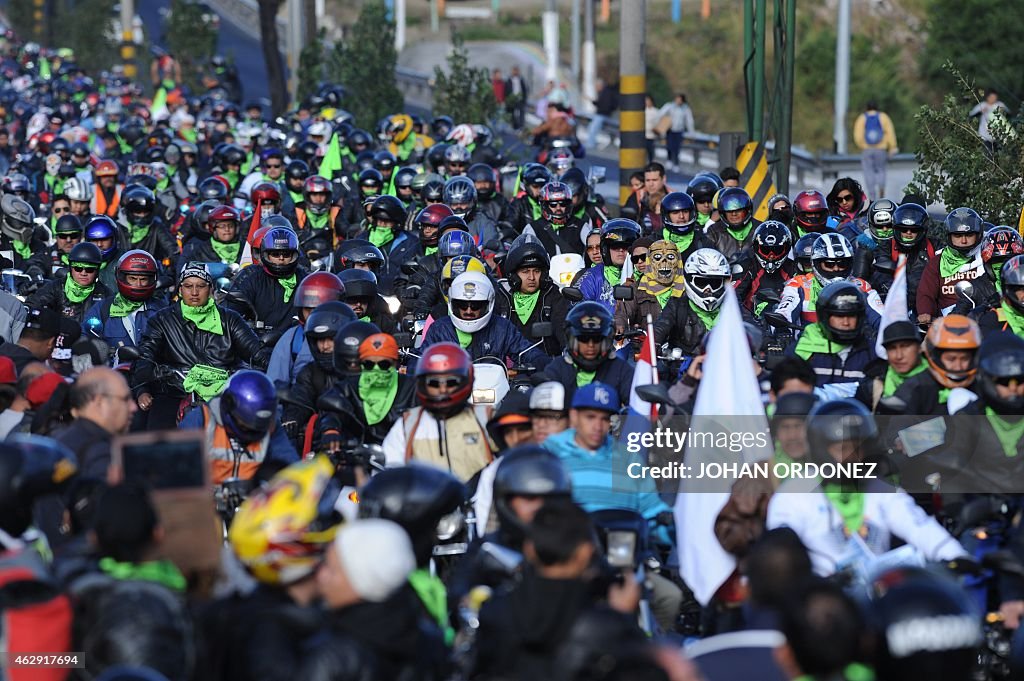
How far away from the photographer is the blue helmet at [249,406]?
11.1 m

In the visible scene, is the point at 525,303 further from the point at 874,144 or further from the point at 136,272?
the point at 874,144

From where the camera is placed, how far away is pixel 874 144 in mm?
31125

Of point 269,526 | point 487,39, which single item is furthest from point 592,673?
point 487,39

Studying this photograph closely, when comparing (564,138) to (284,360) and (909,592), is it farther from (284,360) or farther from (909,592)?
(909,592)

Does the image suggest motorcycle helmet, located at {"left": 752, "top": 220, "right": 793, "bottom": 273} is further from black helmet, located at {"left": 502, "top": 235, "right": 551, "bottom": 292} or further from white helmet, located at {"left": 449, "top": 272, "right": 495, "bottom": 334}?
white helmet, located at {"left": 449, "top": 272, "right": 495, "bottom": 334}

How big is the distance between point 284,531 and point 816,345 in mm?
6175

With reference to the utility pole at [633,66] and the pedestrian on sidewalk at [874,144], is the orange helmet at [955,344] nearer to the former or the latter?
the utility pole at [633,66]

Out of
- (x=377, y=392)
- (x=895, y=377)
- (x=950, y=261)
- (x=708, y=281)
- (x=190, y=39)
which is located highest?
(x=190, y=39)

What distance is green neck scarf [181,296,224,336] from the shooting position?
47.2 feet

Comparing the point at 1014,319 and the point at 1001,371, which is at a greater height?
the point at 1001,371

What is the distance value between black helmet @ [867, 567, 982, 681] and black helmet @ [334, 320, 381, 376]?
623 cm

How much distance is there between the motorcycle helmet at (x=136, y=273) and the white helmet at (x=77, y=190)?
24.4 feet

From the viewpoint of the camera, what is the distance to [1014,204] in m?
18.8

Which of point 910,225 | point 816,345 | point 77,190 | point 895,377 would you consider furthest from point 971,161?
point 77,190
